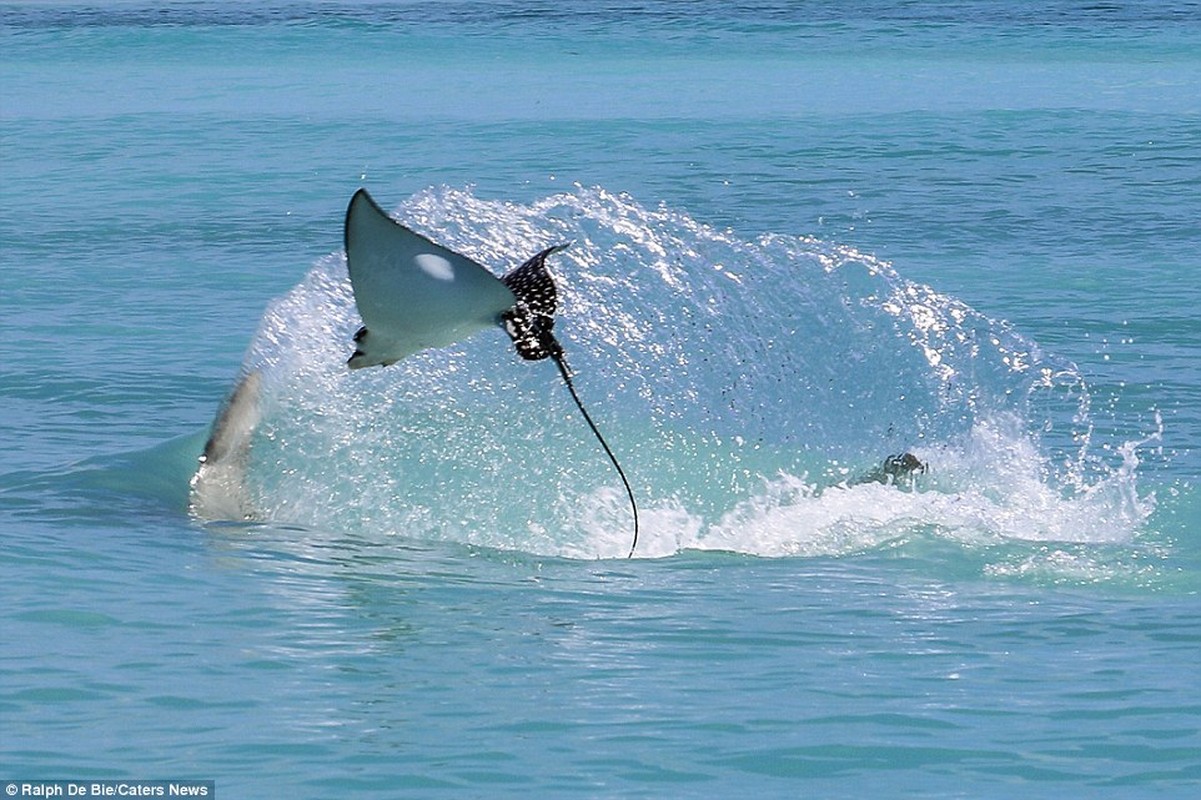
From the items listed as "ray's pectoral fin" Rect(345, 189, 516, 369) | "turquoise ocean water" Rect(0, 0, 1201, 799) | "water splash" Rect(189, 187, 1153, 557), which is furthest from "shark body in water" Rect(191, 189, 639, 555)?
"water splash" Rect(189, 187, 1153, 557)

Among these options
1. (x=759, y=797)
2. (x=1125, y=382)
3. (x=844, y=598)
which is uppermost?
(x=1125, y=382)

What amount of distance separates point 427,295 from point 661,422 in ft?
9.52

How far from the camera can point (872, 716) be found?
180 inches

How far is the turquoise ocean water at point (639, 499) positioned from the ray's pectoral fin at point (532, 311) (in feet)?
2.57

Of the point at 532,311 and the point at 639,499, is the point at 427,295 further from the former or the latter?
the point at 639,499

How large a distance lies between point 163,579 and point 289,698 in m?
1.36

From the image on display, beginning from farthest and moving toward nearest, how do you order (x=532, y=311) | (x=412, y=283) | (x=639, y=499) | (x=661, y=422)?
1. (x=661, y=422)
2. (x=639, y=499)
3. (x=532, y=311)
4. (x=412, y=283)

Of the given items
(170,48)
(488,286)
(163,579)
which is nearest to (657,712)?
(488,286)

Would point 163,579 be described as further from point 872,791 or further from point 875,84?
point 875,84

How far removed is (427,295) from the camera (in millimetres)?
5250

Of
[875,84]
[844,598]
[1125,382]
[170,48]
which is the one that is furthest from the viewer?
[170,48]

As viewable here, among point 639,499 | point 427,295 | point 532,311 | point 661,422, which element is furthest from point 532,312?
point 661,422

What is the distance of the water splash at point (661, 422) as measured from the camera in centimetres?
705

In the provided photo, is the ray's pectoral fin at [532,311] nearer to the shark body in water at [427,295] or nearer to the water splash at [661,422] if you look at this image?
the shark body in water at [427,295]
